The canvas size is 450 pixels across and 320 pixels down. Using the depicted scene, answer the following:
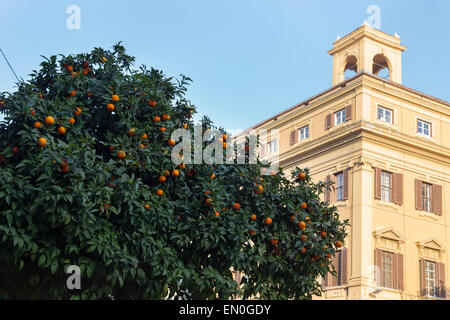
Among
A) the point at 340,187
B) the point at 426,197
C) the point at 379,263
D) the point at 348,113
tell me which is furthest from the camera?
the point at 426,197

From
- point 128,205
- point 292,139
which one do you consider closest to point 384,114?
point 292,139

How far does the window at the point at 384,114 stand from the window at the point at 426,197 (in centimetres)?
392

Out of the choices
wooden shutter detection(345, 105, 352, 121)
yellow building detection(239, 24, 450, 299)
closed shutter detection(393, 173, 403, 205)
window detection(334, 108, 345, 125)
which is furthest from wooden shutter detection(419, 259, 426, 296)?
window detection(334, 108, 345, 125)

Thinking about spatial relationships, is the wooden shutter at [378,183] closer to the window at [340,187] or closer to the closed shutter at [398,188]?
the closed shutter at [398,188]

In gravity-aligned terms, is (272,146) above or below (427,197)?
above

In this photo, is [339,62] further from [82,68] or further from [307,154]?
[82,68]

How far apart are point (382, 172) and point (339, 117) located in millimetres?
3812

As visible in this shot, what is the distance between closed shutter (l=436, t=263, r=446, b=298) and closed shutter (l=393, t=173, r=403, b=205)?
3.87m

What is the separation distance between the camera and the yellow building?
28688mm

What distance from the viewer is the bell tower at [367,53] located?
3362cm

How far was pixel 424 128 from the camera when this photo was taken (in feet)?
106

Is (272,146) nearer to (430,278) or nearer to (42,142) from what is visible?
(430,278)

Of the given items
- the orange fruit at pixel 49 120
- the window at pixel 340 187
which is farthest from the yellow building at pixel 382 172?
the orange fruit at pixel 49 120

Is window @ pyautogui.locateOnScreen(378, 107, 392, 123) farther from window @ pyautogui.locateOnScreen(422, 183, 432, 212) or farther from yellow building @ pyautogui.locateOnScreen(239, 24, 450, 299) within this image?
window @ pyautogui.locateOnScreen(422, 183, 432, 212)
